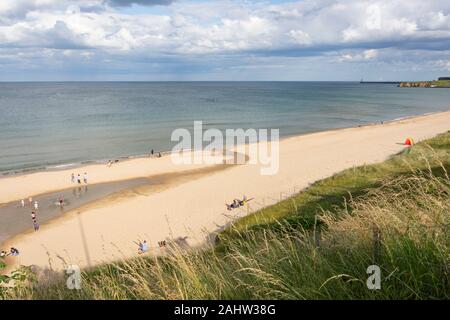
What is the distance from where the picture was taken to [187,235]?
1703 cm

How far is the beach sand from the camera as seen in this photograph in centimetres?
1633

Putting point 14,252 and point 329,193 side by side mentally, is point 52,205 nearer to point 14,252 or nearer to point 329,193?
point 14,252

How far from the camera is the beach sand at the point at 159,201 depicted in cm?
1633

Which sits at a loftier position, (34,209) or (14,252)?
(34,209)

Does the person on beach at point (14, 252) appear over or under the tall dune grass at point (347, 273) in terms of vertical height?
under

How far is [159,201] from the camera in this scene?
22.6 m

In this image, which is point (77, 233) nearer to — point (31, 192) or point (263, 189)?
point (31, 192)

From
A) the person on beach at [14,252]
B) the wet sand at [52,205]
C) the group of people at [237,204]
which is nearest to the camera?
the person on beach at [14,252]

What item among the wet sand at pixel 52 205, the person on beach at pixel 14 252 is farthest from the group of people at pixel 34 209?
the person on beach at pixel 14 252

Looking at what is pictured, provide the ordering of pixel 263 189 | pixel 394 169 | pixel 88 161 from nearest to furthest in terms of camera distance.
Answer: pixel 394 169 < pixel 263 189 < pixel 88 161

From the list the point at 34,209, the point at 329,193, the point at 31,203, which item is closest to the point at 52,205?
the point at 34,209

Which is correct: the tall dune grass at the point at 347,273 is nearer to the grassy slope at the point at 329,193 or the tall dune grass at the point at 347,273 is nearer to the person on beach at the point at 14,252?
the grassy slope at the point at 329,193
